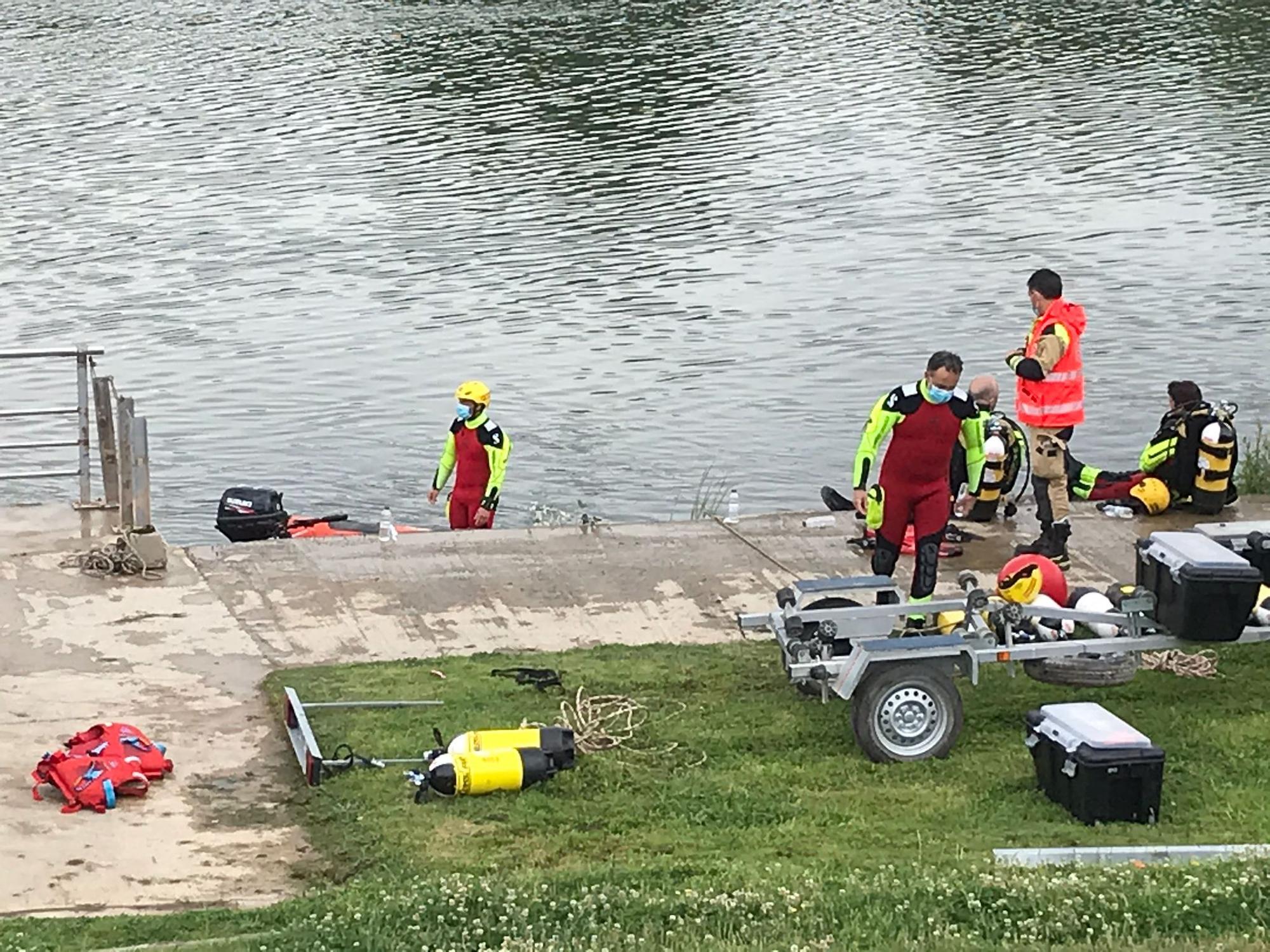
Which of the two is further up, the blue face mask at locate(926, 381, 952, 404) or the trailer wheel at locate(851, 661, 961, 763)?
the blue face mask at locate(926, 381, 952, 404)

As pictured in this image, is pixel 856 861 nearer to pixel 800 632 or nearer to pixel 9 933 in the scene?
pixel 800 632

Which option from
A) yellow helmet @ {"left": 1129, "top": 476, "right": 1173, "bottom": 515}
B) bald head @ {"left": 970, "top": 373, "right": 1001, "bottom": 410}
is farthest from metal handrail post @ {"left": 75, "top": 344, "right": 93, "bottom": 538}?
yellow helmet @ {"left": 1129, "top": 476, "right": 1173, "bottom": 515}

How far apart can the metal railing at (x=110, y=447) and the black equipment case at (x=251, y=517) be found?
119 centimetres

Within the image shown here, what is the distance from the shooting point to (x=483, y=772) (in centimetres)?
938

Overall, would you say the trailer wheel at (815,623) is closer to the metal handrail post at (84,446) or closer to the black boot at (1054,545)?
the black boot at (1054,545)

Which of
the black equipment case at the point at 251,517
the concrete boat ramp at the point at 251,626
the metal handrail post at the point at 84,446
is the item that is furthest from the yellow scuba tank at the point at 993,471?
the metal handrail post at the point at 84,446

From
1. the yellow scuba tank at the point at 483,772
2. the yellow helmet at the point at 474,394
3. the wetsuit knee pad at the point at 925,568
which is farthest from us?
the yellow helmet at the point at 474,394

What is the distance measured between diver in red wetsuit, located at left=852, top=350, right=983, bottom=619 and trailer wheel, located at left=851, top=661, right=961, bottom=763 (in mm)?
1119

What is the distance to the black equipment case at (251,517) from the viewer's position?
16109 millimetres

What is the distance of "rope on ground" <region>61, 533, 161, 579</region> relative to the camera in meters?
13.0

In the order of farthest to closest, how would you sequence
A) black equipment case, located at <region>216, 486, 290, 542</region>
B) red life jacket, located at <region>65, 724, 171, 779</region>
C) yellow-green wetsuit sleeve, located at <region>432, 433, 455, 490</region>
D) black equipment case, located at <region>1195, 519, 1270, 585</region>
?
black equipment case, located at <region>216, 486, 290, 542</region> → yellow-green wetsuit sleeve, located at <region>432, 433, 455, 490</region> → black equipment case, located at <region>1195, 519, 1270, 585</region> → red life jacket, located at <region>65, 724, 171, 779</region>

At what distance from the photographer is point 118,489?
1449 cm

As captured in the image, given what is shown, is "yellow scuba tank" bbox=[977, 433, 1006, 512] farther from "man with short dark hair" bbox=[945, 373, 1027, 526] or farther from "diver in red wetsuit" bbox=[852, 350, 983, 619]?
"diver in red wetsuit" bbox=[852, 350, 983, 619]

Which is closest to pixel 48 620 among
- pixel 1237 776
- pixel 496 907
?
pixel 496 907
